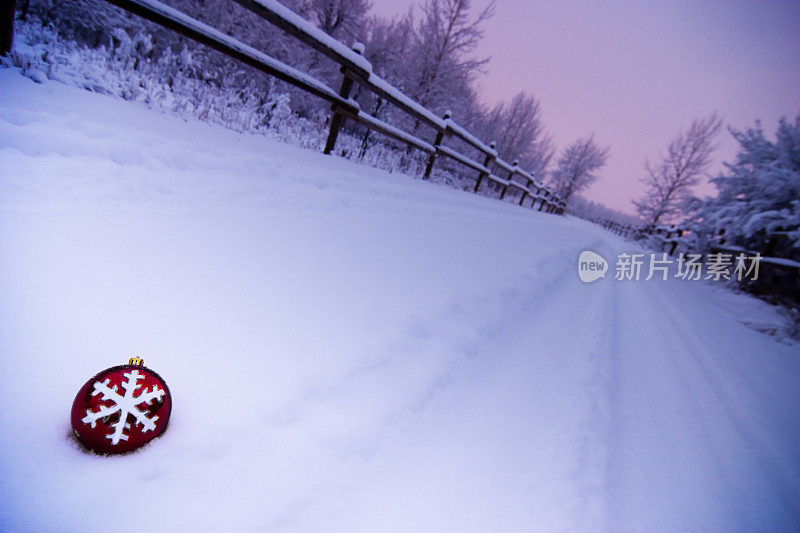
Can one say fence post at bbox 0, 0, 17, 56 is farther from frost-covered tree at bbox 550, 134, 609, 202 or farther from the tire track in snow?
frost-covered tree at bbox 550, 134, 609, 202

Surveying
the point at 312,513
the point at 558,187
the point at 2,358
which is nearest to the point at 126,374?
the point at 2,358

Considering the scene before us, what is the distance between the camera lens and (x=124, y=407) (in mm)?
732

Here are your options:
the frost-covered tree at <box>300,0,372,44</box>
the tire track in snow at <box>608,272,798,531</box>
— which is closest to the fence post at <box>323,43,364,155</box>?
the tire track in snow at <box>608,272,798,531</box>

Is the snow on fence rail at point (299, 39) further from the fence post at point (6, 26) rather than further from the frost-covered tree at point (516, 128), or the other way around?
the frost-covered tree at point (516, 128)

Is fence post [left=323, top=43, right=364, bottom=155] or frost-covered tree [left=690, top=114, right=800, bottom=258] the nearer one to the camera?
fence post [left=323, top=43, right=364, bottom=155]

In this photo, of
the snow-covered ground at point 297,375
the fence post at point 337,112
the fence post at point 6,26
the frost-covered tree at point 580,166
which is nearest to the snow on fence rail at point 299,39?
the fence post at point 337,112

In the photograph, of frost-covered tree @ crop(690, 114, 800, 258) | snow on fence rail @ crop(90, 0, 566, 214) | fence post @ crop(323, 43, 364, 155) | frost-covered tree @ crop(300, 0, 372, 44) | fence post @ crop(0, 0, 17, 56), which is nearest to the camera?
fence post @ crop(0, 0, 17, 56)

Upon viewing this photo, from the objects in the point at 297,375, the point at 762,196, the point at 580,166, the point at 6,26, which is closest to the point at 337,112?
the point at 6,26

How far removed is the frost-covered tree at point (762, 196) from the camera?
5.10 metres

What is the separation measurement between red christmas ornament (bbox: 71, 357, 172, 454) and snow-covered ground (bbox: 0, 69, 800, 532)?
0.05m

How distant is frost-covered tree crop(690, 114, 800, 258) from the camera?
16.7 feet

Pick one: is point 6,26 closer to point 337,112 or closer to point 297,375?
point 337,112

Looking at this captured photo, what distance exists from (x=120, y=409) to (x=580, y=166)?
118 ft

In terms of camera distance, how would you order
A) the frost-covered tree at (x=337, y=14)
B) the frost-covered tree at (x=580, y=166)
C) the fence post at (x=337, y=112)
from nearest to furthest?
the fence post at (x=337, y=112), the frost-covered tree at (x=337, y=14), the frost-covered tree at (x=580, y=166)
